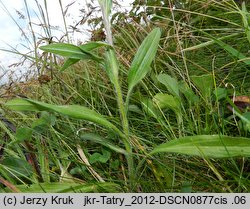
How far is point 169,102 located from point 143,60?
14 cm

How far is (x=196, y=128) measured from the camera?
3.51 feet

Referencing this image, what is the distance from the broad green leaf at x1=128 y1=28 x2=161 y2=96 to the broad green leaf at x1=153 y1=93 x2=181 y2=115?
0.12 meters

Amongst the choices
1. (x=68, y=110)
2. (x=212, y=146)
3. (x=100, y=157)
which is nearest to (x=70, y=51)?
(x=68, y=110)

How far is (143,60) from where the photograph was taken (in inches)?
42.2

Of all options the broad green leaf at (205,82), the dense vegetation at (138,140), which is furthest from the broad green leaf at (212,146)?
the broad green leaf at (205,82)

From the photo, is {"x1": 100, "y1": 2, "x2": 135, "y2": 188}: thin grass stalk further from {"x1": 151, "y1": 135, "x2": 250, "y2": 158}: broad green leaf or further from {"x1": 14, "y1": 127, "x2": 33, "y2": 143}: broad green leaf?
{"x1": 14, "y1": 127, "x2": 33, "y2": 143}: broad green leaf

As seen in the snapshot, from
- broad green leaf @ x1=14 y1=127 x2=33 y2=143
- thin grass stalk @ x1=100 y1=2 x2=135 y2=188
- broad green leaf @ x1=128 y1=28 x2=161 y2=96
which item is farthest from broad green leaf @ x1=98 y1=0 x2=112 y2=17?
broad green leaf @ x1=14 y1=127 x2=33 y2=143

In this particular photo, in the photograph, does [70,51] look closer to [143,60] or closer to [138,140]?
[143,60]

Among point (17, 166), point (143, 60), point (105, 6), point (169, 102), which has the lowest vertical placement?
point (17, 166)

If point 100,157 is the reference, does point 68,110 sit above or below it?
above

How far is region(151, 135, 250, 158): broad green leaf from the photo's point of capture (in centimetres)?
88

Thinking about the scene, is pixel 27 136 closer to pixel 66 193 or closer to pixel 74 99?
pixel 66 193

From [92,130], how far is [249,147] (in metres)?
0.51

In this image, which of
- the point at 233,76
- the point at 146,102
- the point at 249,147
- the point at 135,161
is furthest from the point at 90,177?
the point at 233,76
